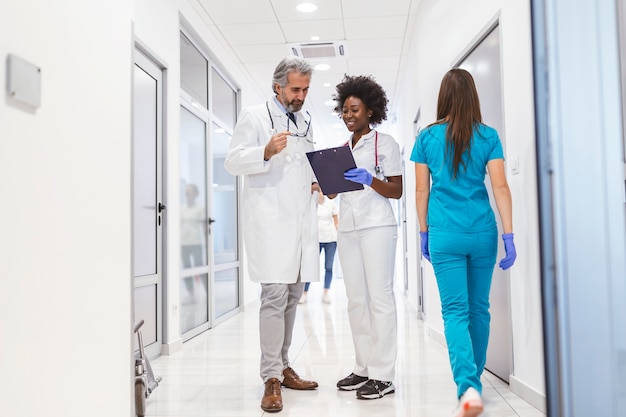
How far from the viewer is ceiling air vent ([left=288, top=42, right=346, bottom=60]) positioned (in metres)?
5.57

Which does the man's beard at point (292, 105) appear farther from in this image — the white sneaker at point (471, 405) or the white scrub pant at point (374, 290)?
the white sneaker at point (471, 405)

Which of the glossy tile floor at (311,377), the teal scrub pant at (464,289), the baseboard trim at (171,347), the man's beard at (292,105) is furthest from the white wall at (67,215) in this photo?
the baseboard trim at (171,347)

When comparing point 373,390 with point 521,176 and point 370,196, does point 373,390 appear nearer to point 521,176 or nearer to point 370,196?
point 370,196

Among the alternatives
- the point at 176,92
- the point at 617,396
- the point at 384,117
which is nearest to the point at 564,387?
the point at 617,396

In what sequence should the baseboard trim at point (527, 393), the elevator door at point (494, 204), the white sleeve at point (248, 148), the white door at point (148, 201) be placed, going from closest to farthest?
1. the baseboard trim at point (527, 393)
2. the white sleeve at point (248, 148)
3. the elevator door at point (494, 204)
4. the white door at point (148, 201)

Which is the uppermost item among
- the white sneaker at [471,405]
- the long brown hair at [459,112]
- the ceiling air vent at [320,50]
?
the ceiling air vent at [320,50]

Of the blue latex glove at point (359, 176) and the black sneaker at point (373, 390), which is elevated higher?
the blue latex glove at point (359, 176)

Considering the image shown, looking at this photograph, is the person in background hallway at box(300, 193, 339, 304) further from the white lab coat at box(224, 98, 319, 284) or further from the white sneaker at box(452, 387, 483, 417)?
the white sneaker at box(452, 387, 483, 417)

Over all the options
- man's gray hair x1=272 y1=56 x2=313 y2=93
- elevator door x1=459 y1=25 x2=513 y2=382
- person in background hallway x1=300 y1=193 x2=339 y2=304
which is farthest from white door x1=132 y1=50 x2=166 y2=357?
person in background hallway x1=300 y1=193 x2=339 y2=304

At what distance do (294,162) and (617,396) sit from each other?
1.99 m

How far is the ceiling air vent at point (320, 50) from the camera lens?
18.3 ft

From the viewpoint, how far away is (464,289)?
220 centimetres

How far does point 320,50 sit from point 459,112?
12.3 ft

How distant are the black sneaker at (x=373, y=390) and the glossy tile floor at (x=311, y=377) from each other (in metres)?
0.03
